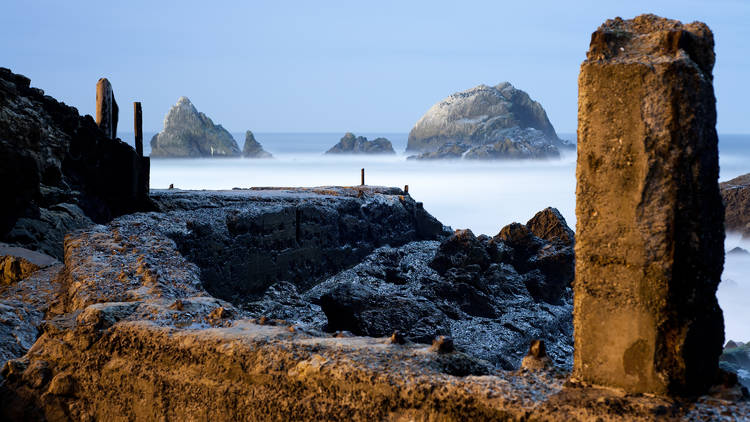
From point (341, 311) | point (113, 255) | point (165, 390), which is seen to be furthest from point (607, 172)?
point (341, 311)

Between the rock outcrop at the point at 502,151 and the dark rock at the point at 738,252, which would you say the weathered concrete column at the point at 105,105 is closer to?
the dark rock at the point at 738,252

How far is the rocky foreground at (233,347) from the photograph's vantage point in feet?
9.30

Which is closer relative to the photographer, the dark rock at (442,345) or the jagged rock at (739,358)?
the dark rock at (442,345)

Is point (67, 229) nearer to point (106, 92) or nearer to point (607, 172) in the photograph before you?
point (106, 92)

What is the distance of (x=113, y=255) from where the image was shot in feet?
18.7

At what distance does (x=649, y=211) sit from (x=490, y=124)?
72184 mm

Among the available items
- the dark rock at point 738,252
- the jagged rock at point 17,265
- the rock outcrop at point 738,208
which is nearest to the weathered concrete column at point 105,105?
the jagged rock at point 17,265

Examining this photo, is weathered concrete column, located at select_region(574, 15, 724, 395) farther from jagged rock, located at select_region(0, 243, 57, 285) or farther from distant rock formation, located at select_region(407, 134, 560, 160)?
distant rock formation, located at select_region(407, 134, 560, 160)

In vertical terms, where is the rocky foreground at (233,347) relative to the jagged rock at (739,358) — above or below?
above

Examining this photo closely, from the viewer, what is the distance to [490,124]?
73.2 metres

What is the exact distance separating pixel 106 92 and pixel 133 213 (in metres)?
3.10

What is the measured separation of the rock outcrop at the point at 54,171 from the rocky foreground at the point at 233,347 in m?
0.61

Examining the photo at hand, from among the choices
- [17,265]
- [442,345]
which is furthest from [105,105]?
[442,345]

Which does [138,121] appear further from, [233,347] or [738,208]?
[738,208]
